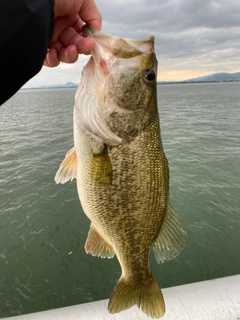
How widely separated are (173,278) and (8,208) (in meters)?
5.20

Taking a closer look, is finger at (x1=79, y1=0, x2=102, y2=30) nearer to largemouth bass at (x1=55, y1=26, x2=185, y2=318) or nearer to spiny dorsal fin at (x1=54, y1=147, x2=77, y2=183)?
largemouth bass at (x1=55, y1=26, x2=185, y2=318)

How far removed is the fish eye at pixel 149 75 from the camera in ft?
6.40

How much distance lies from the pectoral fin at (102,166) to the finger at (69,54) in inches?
26.8

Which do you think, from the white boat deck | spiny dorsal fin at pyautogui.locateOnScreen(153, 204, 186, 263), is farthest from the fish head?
the white boat deck

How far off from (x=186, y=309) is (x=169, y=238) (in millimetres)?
1101

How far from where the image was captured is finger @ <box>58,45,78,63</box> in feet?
6.32

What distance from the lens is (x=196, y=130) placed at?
18156 millimetres

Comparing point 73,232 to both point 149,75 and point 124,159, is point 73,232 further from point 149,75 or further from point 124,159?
point 149,75

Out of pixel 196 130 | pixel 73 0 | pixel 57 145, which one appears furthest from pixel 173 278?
pixel 196 130

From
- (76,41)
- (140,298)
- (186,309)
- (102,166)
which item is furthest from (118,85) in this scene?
(186,309)

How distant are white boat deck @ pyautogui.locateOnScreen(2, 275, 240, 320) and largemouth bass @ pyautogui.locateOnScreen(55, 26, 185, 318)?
0.72 m

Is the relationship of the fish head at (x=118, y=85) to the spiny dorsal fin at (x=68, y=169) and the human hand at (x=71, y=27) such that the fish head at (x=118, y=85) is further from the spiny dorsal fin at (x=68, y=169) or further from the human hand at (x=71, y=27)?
the spiny dorsal fin at (x=68, y=169)

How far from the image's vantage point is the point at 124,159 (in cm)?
198

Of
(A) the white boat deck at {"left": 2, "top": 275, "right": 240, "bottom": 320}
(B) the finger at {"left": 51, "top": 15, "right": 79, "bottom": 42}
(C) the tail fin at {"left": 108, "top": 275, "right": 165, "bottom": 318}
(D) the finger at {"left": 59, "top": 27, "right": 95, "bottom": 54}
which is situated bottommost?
(A) the white boat deck at {"left": 2, "top": 275, "right": 240, "bottom": 320}
